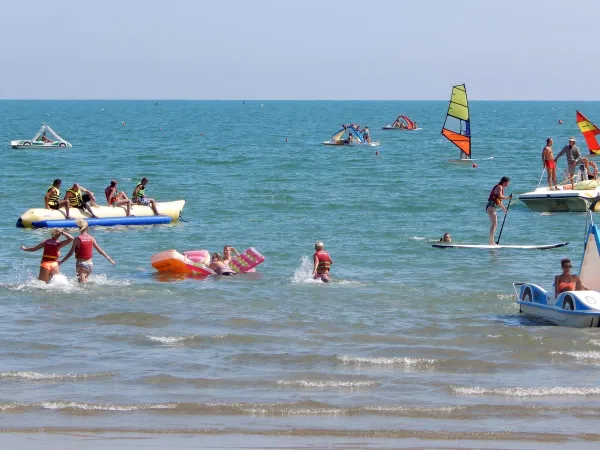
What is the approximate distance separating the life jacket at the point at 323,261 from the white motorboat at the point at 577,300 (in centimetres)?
381

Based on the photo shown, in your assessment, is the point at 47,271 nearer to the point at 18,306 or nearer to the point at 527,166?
the point at 18,306

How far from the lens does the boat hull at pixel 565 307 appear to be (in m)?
13.5

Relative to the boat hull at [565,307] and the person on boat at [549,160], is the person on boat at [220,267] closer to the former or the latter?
the boat hull at [565,307]

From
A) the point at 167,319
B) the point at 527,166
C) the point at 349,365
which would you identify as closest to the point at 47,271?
the point at 167,319

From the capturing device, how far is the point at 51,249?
642 inches

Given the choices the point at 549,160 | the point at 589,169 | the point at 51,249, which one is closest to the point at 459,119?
the point at 589,169

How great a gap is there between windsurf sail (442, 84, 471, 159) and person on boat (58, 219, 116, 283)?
18.7 m

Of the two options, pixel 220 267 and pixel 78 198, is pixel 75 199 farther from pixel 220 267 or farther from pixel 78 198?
pixel 220 267

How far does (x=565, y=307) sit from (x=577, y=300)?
28cm

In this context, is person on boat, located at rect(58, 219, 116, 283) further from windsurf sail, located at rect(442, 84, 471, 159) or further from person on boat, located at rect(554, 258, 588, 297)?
windsurf sail, located at rect(442, 84, 471, 159)

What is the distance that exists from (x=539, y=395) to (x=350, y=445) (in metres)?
2.77

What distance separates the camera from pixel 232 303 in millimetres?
16188

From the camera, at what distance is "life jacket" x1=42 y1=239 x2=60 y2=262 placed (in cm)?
1622

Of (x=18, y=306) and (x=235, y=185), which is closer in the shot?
(x=18, y=306)
